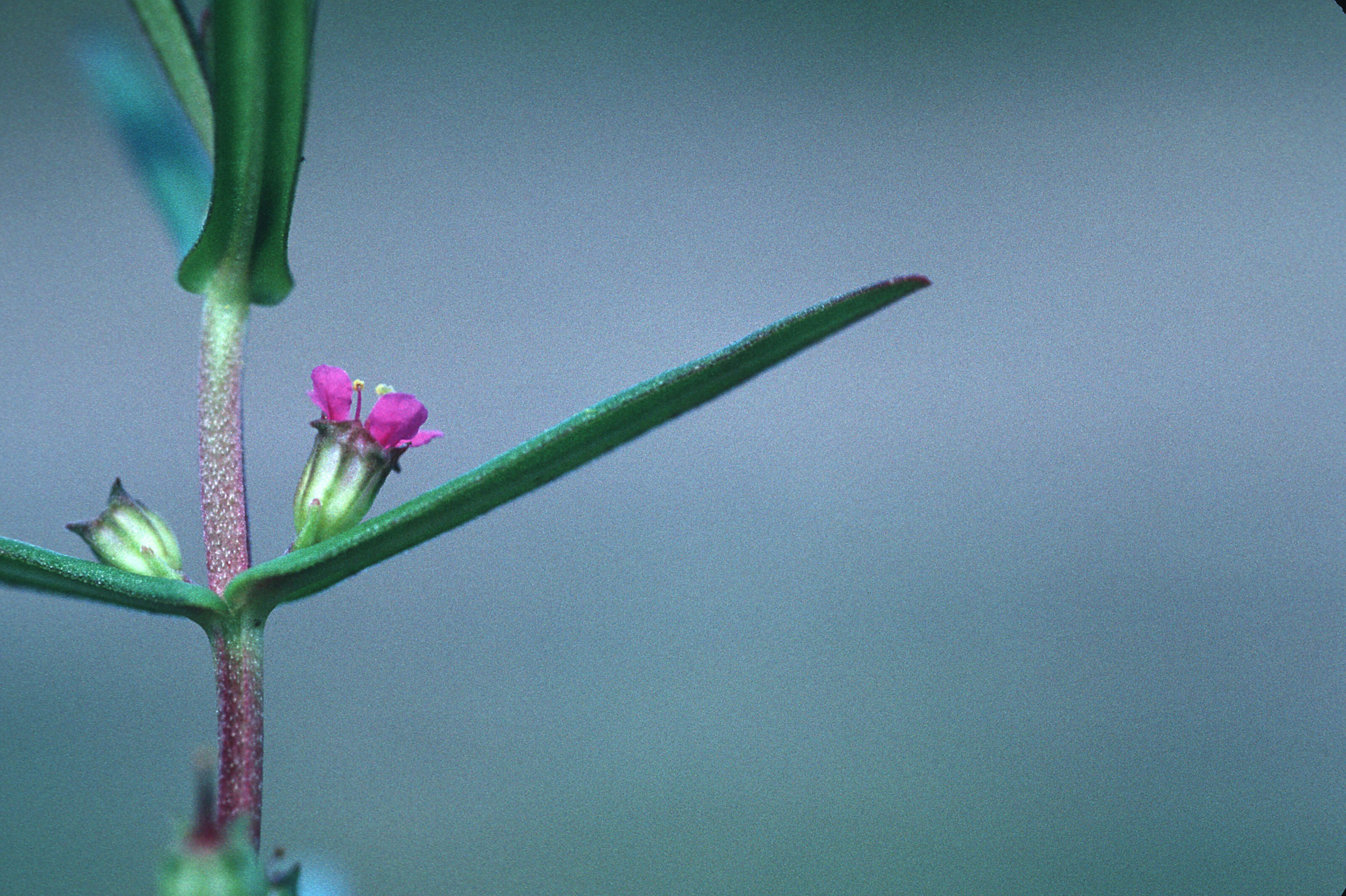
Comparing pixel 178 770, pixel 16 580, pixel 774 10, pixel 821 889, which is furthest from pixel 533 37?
pixel 16 580

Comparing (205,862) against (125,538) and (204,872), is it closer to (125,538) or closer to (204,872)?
(204,872)

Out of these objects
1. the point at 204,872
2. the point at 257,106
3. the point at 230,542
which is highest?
the point at 257,106

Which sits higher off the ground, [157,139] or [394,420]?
[157,139]

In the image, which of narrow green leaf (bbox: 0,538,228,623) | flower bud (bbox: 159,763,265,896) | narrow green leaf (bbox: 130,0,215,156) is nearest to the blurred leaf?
narrow green leaf (bbox: 130,0,215,156)

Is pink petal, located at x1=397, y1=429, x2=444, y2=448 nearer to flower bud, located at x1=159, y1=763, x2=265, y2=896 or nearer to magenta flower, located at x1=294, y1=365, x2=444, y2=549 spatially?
magenta flower, located at x1=294, y1=365, x2=444, y2=549

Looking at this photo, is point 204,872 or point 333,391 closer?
point 204,872

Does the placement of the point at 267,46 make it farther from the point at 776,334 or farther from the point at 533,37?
the point at 533,37

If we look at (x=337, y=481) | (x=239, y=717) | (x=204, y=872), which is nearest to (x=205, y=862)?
(x=204, y=872)
